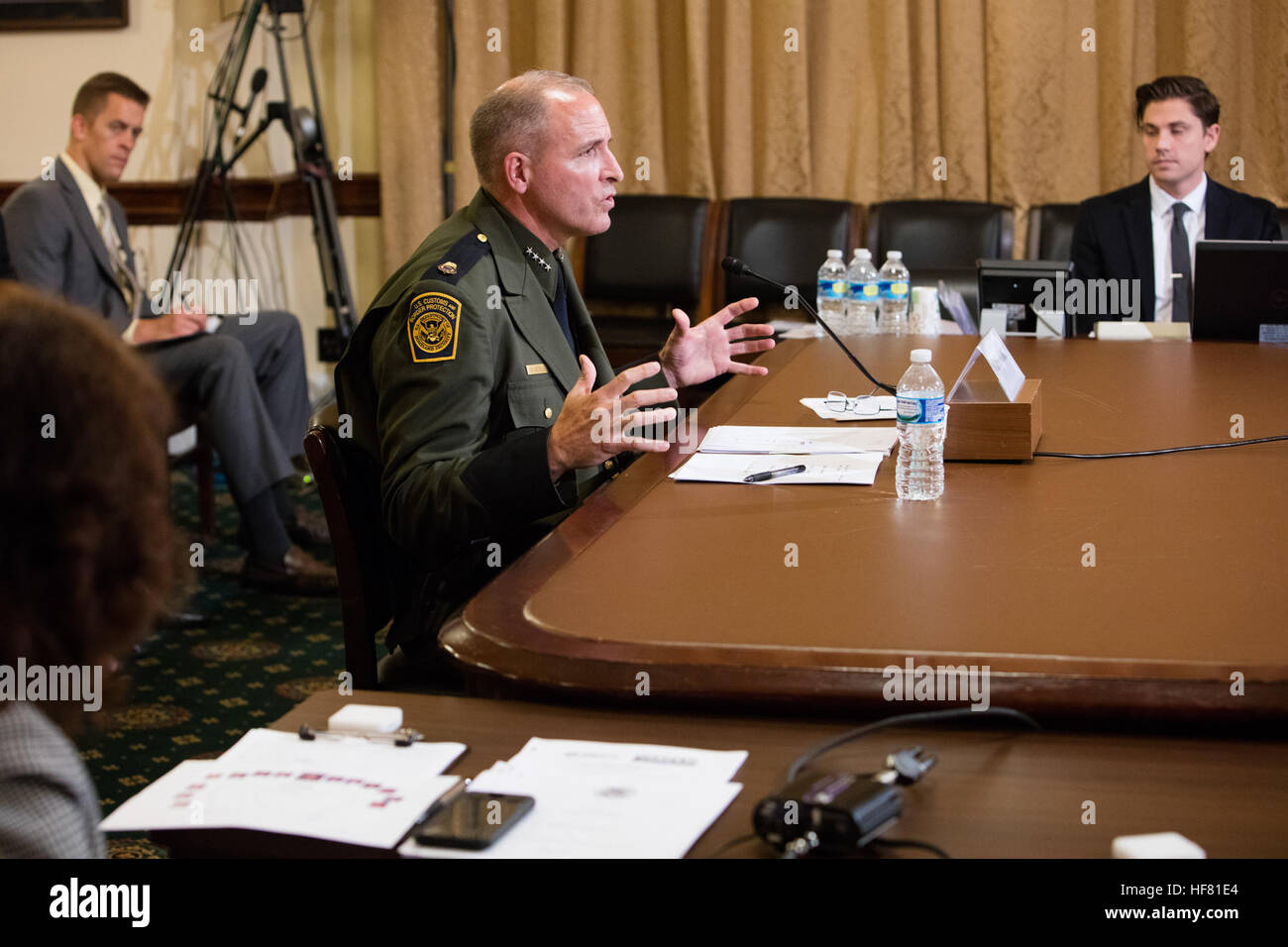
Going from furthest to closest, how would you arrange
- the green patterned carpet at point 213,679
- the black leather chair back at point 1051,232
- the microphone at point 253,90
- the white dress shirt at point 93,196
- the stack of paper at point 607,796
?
1. the microphone at point 253,90
2. the black leather chair back at point 1051,232
3. the white dress shirt at point 93,196
4. the green patterned carpet at point 213,679
5. the stack of paper at point 607,796

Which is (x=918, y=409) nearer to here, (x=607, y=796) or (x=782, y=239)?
(x=607, y=796)

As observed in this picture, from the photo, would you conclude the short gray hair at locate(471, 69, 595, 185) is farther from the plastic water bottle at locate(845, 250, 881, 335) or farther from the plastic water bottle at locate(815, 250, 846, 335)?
the plastic water bottle at locate(815, 250, 846, 335)

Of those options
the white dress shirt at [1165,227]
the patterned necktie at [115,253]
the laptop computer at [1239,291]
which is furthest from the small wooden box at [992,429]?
the patterned necktie at [115,253]

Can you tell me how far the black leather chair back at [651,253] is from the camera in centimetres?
507

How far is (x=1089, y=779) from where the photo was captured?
3.48ft

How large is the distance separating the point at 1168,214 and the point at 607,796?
3330mm

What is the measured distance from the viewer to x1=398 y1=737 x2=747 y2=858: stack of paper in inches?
38.2

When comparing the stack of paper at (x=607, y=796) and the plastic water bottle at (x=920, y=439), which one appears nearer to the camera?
the stack of paper at (x=607, y=796)

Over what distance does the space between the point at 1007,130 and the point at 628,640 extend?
4.20 m

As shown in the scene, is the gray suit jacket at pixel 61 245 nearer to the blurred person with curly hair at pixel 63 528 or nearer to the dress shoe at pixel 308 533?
the dress shoe at pixel 308 533

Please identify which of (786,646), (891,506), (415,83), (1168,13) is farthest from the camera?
(415,83)

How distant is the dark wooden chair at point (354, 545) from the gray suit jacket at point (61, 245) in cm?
229
